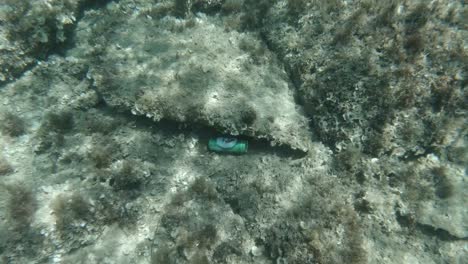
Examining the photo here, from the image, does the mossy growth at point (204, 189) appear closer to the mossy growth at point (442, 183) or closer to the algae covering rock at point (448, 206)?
the algae covering rock at point (448, 206)

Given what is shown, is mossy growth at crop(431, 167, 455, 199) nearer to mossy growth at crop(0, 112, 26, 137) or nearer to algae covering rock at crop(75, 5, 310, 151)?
algae covering rock at crop(75, 5, 310, 151)

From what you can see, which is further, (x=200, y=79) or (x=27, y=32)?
(x=27, y=32)

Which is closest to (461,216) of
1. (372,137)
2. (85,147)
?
(372,137)

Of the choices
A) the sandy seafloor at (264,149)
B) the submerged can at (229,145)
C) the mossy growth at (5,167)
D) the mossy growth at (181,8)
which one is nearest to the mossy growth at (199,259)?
the sandy seafloor at (264,149)

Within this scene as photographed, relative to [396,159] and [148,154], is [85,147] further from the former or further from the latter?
[396,159]

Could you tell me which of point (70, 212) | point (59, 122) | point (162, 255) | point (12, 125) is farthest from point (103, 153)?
point (12, 125)

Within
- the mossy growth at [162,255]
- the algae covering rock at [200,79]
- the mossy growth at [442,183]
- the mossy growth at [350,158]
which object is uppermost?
the algae covering rock at [200,79]

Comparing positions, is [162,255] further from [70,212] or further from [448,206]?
[448,206]
